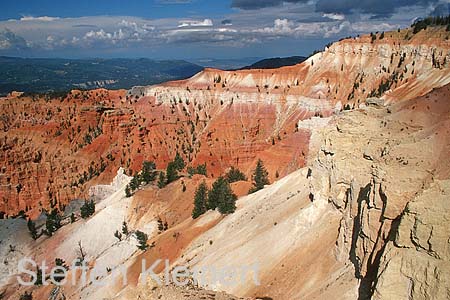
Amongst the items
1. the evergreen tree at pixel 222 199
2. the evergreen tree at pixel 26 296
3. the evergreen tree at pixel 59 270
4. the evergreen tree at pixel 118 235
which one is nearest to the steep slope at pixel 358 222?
the evergreen tree at pixel 222 199

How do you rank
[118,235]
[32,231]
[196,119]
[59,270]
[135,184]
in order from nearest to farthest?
1. [59,270]
2. [118,235]
3. [135,184]
4. [32,231]
5. [196,119]

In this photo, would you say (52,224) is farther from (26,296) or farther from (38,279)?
(26,296)

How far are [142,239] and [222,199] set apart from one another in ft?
29.5

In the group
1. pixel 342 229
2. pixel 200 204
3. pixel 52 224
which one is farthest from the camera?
pixel 52 224

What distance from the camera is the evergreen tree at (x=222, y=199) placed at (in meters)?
39.4

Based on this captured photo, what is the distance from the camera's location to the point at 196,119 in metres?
102

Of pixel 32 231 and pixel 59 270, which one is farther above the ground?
pixel 59 270

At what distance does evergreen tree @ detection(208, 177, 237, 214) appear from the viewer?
39375 millimetres

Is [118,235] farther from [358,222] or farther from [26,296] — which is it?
[358,222]

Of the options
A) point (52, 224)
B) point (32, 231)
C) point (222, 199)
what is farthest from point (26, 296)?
point (222, 199)

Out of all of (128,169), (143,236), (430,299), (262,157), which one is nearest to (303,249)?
(430,299)

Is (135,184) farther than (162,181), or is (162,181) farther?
(135,184)

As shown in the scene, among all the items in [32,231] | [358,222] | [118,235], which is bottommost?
[32,231]

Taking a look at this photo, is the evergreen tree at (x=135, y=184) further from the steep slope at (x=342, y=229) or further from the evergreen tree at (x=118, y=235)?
the steep slope at (x=342, y=229)
